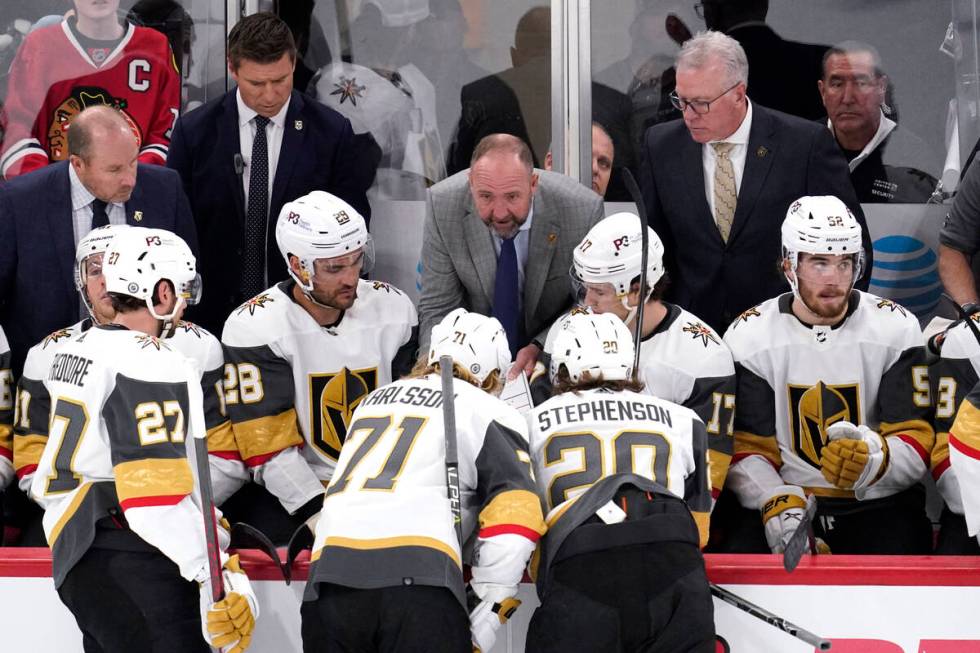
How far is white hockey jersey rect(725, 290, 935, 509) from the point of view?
4.04m

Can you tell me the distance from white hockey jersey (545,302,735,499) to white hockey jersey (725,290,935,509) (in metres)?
0.11

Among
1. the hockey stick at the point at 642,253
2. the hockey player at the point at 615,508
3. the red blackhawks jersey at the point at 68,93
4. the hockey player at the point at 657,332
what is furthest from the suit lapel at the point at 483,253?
the red blackhawks jersey at the point at 68,93

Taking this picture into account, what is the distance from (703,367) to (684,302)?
0.59 m

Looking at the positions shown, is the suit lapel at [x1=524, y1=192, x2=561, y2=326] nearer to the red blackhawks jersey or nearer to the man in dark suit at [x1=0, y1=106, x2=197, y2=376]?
the man in dark suit at [x1=0, y1=106, x2=197, y2=376]

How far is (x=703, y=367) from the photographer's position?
4.00m

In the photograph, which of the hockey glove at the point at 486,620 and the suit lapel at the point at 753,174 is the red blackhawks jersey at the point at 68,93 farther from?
the hockey glove at the point at 486,620

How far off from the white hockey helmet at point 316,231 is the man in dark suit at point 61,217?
0.48m

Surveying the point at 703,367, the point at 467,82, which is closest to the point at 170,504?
the point at 703,367

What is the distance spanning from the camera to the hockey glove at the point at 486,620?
9.95ft

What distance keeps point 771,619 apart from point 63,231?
2468 mm

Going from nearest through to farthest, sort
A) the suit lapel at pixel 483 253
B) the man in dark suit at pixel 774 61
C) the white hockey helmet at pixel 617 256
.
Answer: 1. the white hockey helmet at pixel 617 256
2. the suit lapel at pixel 483 253
3. the man in dark suit at pixel 774 61

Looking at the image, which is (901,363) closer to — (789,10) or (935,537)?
(935,537)

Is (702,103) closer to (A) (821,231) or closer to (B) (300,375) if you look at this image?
(A) (821,231)

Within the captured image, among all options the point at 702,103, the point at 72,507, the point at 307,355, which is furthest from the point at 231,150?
the point at 72,507
